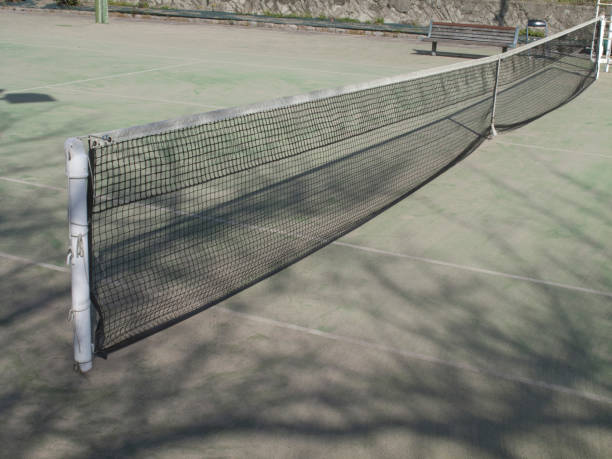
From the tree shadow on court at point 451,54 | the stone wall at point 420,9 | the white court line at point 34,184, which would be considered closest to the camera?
the white court line at point 34,184

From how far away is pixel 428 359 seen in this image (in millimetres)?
3736

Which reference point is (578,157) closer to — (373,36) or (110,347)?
(110,347)

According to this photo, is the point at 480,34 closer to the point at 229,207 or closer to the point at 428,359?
the point at 229,207

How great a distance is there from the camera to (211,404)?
3.29 m

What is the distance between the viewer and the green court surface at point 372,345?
3088mm

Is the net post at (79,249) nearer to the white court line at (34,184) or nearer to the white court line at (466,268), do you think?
the white court line at (466,268)

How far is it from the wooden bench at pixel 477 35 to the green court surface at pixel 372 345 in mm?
11571

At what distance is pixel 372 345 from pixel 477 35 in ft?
54.1

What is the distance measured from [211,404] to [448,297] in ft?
6.24

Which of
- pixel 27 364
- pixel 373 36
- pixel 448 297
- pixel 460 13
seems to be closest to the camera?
pixel 27 364

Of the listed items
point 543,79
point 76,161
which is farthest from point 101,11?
point 76,161

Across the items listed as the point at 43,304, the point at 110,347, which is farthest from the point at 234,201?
the point at 110,347

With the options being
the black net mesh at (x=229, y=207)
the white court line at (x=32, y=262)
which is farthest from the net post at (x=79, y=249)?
the white court line at (x=32, y=262)

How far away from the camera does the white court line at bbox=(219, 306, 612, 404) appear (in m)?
3.49
